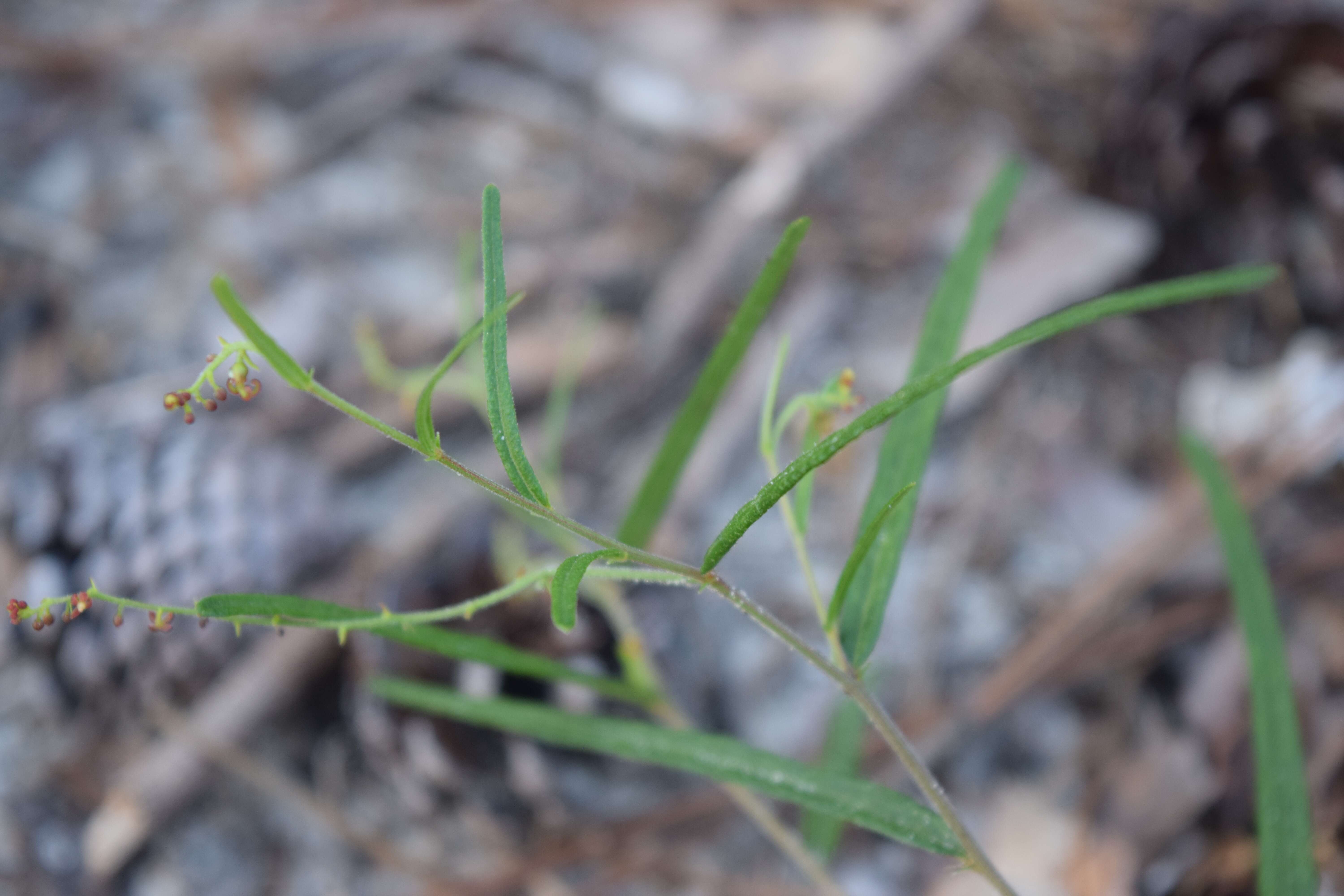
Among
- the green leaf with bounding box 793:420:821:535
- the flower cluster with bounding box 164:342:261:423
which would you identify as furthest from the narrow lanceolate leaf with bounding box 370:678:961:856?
the flower cluster with bounding box 164:342:261:423

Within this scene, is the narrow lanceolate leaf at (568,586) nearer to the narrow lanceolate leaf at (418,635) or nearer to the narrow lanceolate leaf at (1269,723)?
the narrow lanceolate leaf at (418,635)

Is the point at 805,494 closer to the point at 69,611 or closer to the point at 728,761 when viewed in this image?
the point at 728,761

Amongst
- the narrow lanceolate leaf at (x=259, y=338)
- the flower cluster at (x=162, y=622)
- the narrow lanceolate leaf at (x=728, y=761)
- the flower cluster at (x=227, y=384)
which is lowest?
the narrow lanceolate leaf at (x=728, y=761)

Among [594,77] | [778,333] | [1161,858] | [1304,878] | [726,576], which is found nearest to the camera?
[1304,878]

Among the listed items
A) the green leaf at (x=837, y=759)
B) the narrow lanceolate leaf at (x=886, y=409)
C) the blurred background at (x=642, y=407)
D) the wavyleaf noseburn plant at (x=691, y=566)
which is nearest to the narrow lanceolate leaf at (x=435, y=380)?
the wavyleaf noseburn plant at (x=691, y=566)

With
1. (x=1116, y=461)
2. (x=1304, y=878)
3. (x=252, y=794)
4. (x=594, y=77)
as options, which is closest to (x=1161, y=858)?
(x=1304, y=878)

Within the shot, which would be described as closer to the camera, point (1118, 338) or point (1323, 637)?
point (1323, 637)

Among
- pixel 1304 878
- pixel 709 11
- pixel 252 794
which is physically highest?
pixel 709 11

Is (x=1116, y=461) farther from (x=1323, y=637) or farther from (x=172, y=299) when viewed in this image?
(x=172, y=299)
